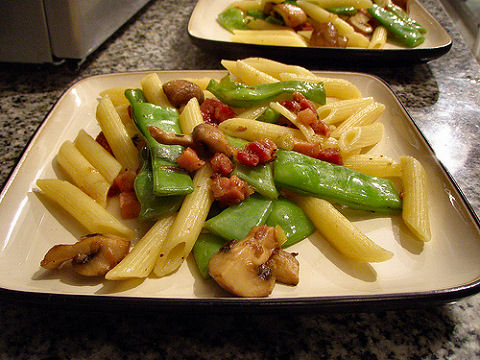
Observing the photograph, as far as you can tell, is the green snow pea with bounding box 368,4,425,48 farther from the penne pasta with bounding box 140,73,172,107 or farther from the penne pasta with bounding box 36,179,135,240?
the penne pasta with bounding box 36,179,135,240

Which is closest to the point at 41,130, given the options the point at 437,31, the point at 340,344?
the point at 340,344

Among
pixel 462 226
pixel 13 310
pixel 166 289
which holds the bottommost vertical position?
pixel 13 310

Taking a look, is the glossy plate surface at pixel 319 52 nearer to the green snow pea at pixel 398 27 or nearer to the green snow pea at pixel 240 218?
the green snow pea at pixel 398 27

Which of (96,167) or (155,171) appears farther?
(96,167)

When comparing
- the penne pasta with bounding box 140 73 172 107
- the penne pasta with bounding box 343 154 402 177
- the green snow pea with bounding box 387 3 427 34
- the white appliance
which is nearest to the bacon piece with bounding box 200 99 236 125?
the penne pasta with bounding box 140 73 172 107

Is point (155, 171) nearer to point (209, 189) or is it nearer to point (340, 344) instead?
point (209, 189)

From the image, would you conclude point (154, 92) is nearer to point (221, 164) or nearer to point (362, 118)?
→ point (221, 164)

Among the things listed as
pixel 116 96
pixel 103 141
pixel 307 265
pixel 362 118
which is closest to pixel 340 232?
pixel 307 265

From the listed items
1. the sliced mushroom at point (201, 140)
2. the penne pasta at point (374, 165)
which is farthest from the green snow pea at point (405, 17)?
the sliced mushroom at point (201, 140)
